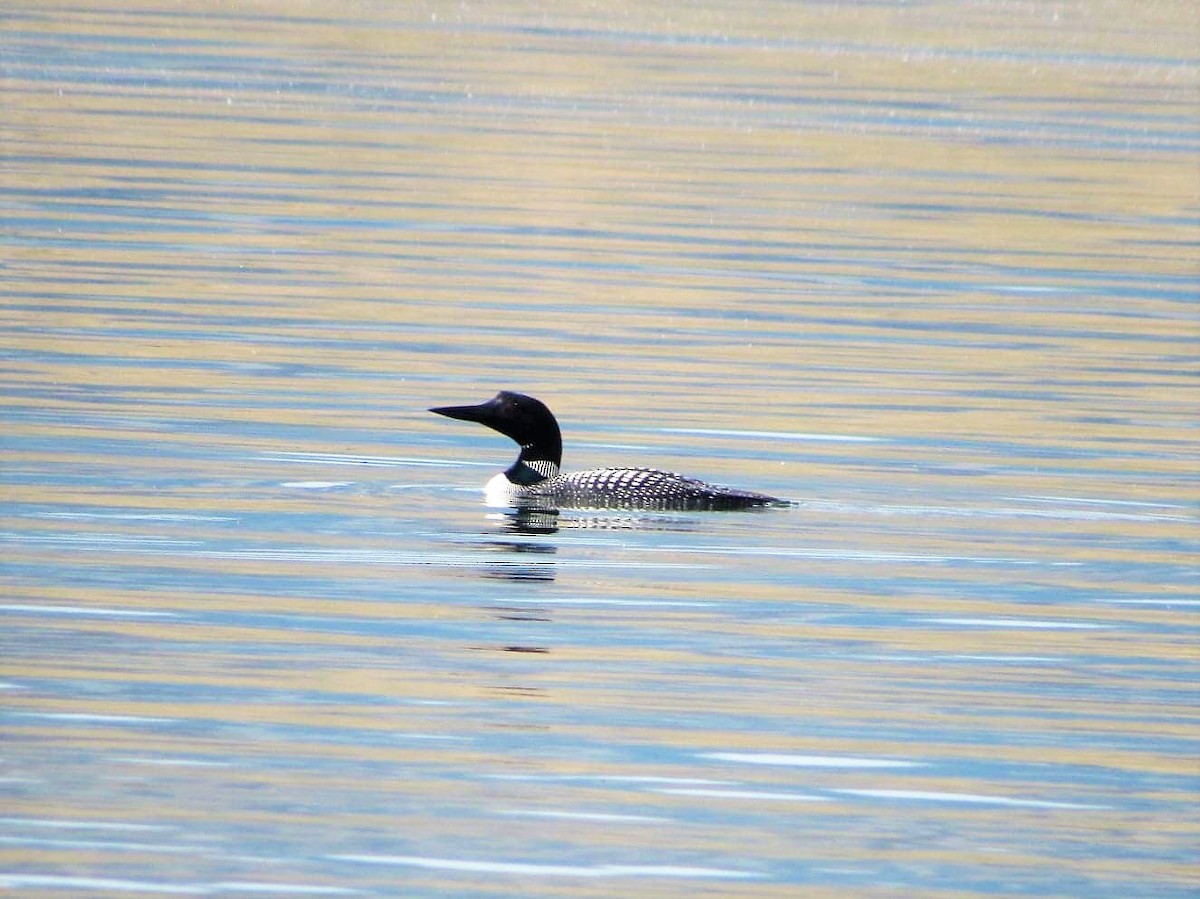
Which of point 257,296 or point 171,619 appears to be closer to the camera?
point 171,619

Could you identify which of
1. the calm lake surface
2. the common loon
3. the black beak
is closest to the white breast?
the common loon

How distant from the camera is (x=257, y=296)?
17.3 metres

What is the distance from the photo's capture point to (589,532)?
10.7 meters

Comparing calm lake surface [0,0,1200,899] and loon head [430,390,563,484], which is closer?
calm lake surface [0,0,1200,899]

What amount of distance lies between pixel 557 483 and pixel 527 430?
0.29m

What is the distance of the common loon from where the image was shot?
1084 cm

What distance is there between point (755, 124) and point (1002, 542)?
790 inches

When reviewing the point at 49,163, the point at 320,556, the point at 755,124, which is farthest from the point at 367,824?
the point at 755,124

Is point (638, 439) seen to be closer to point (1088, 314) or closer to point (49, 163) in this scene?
point (1088, 314)

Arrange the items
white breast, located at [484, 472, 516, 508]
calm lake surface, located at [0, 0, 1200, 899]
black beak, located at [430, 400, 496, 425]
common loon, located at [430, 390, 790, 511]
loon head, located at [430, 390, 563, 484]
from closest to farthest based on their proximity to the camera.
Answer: calm lake surface, located at [0, 0, 1200, 899], common loon, located at [430, 390, 790, 511], white breast, located at [484, 472, 516, 508], loon head, located at [430, 390, 563, 484], black beak, located at [430, 400, 496, 425]

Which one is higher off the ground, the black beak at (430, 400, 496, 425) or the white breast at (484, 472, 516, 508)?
the black beak at (430, 400, 496, 425)

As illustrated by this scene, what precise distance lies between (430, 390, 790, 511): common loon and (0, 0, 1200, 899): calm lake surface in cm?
9

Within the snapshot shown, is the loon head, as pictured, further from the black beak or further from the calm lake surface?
the calm lake surface

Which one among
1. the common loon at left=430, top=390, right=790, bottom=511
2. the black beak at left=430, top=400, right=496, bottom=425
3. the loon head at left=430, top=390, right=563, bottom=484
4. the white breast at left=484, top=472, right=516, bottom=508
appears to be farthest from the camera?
the black beak at left=430, top=400, right=496, bottom=425
